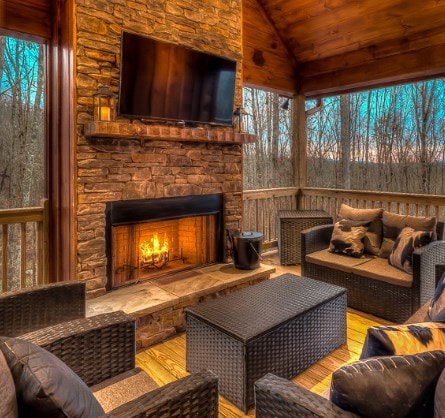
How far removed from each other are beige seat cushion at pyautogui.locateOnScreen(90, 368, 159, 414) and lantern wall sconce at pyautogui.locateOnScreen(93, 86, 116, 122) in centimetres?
202

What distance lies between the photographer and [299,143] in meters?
5.66

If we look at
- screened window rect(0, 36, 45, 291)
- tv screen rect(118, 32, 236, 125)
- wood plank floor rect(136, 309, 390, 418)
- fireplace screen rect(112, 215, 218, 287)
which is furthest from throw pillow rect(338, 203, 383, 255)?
screened window rect(0, 36, 45, 291)

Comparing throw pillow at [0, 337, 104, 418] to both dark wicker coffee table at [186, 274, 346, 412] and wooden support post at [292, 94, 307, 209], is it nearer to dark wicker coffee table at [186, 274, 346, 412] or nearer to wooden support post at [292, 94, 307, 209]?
dark wicker coffee table at [186, 274, 346, 412]

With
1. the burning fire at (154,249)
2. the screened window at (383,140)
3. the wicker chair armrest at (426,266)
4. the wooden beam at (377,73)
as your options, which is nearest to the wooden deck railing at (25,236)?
the burning fire at (154,249)

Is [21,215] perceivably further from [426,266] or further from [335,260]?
[426,266]

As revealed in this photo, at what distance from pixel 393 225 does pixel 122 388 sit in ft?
9.61

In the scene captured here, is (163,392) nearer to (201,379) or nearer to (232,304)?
(201,379)

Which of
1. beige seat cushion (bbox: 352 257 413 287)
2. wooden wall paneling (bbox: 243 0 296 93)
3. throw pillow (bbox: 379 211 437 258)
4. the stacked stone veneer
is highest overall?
wooden wall paneling (bbox: 243 0 296 93)

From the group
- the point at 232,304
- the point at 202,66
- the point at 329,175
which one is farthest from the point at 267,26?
the point at 232,304

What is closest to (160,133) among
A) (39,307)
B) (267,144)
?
(39,307)

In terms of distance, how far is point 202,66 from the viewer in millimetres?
3559

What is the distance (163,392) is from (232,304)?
123 centimetres

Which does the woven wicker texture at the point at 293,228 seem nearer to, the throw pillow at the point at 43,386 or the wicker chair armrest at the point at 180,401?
the wicker chair armrest at the point at 180,401

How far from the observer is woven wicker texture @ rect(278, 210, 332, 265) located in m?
4.64
